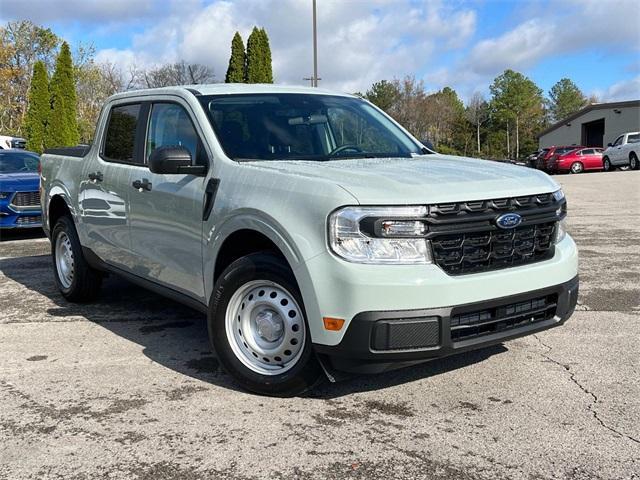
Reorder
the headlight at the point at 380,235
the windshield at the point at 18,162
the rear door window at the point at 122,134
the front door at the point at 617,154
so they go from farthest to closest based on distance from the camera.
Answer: the front door at the point at 617,154 → the windshield at the point at 18,162 → the rear door window at the point at 122,134 → the headlight at the point at 380,235

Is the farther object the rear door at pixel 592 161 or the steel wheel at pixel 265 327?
the rear door at pixel 592 161

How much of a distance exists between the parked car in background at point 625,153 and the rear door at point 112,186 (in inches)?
1348

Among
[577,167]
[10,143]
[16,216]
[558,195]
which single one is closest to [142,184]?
[558,195]

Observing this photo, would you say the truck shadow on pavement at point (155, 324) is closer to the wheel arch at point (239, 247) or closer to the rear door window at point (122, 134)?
the wheel arch at point (239, 247)

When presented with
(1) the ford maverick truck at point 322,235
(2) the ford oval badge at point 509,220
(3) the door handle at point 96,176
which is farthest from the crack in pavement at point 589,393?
(3) the door handle at point 96,176

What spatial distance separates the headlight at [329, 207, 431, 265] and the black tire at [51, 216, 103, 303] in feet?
11.6

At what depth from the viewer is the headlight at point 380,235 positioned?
3.26 metres

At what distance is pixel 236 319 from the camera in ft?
12.9

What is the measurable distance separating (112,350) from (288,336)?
1788mm

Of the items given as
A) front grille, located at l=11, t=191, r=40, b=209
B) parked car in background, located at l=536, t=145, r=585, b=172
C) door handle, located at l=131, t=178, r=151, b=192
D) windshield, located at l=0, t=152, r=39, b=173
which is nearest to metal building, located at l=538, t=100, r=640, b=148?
parked car in background, located at l=536, t=145, r=585, b=172

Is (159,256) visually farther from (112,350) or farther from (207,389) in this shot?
(207,389)

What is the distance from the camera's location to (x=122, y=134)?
5.41 meters

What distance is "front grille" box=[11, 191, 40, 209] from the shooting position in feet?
35.4

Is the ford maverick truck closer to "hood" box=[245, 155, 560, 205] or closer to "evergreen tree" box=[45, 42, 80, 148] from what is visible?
"hood" box=[245, 155, 560, 205]
